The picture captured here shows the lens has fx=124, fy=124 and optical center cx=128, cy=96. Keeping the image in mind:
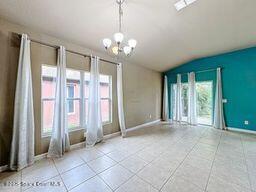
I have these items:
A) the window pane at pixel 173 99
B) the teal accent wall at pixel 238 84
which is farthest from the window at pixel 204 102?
the window pane at pixel 173 99

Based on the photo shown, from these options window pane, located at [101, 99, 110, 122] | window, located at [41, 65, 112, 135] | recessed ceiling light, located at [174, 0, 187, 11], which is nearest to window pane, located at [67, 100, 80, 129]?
window, located at [41, 65, 112, 135]

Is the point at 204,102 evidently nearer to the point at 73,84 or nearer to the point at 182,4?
the point at 182,4

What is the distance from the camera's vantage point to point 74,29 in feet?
8.91

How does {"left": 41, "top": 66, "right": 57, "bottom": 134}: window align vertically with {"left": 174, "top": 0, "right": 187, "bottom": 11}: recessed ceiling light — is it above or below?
below

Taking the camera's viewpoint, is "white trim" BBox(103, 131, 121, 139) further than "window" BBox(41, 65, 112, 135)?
Yes

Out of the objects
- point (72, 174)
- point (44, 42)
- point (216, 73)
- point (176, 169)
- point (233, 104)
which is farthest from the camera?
point (216, 73)

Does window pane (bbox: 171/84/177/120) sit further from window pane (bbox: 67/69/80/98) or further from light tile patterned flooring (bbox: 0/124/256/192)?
window pane (bbox: 67/69/80/98)

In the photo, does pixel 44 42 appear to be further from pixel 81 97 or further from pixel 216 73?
pixel 216 73

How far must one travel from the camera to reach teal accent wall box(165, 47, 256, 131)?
171 inches

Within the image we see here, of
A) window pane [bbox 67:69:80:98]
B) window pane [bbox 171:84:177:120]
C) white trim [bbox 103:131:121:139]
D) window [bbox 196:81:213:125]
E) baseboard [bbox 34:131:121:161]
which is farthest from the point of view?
window pane [bbox 171:84:177:120]

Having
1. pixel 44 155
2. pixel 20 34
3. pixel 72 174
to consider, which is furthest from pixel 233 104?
pixel 20 34

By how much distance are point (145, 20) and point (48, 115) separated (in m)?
3.07

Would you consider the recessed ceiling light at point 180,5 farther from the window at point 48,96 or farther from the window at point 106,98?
the window at point 48,96

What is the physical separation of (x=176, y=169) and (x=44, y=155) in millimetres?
2751
